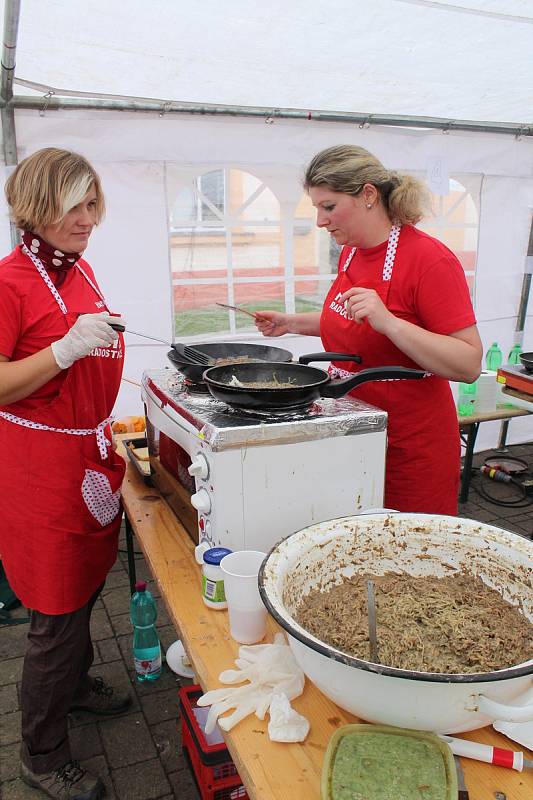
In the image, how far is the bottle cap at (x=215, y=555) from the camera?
1.46 m

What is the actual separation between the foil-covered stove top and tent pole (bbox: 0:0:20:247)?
1.79m

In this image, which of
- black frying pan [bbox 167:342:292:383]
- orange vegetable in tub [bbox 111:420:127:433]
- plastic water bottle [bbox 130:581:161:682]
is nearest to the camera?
black frying pan [bbox 167:342:292:383]

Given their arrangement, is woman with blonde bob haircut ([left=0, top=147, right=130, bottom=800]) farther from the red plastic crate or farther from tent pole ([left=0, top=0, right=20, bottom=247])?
tent pole ([left=0, top=0, right=20, bottom=247])

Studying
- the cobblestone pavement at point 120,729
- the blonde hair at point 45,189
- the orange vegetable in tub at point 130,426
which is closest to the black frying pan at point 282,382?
the blonde hair at point 45,189

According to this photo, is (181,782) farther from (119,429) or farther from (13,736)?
(119,429)

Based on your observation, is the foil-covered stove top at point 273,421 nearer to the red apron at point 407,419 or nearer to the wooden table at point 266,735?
the red apron at point 407,419

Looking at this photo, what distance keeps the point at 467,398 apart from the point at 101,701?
130 inches

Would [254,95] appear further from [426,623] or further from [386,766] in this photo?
[386,766]

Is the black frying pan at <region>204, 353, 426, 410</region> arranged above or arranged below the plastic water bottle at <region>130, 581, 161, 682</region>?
above

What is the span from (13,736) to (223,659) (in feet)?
5.81

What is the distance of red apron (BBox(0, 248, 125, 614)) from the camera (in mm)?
1833

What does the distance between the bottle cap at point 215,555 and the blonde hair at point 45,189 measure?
3.58 ft

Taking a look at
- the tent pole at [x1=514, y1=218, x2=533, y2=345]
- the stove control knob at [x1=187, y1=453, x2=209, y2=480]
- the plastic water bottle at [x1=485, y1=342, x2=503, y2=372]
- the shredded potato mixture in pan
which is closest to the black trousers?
the stove control knob at [x1=187, y1=453, x2=209, y2=480]

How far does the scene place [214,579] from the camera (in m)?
1.49
